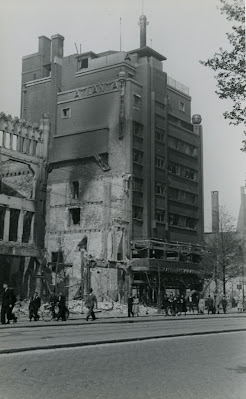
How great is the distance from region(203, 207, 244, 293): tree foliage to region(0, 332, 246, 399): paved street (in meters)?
41.1

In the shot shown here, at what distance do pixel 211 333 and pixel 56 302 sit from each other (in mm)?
11969

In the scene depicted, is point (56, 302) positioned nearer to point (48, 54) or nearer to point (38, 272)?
point (38, 272)

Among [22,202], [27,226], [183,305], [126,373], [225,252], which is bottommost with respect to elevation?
[126,373]

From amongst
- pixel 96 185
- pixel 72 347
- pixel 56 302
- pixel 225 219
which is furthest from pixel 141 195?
pixel 72 347

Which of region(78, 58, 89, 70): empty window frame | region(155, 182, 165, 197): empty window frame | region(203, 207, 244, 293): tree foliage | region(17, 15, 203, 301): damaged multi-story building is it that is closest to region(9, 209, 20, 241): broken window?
region(17, 15, 203, 301): damaged multi-story building

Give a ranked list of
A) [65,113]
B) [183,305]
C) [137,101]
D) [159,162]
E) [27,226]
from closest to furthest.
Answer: [183,305] < [27,226] < [137,101] < [159,162] < [65,113]

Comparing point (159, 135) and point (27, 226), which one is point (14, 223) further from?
point (159, 135)

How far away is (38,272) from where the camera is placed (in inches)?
1964

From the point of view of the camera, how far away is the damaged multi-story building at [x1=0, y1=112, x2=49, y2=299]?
159 feet

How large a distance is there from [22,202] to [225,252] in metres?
20.4

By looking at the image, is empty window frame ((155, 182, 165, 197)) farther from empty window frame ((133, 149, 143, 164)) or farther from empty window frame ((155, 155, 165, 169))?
empty window frame ((133, 149, 143, 164))

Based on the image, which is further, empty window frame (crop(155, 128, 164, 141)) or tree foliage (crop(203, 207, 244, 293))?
empty window frame (crop(155, 128, 164, 141))

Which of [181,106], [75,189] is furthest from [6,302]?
[181,106]

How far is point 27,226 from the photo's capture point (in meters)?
52.3
